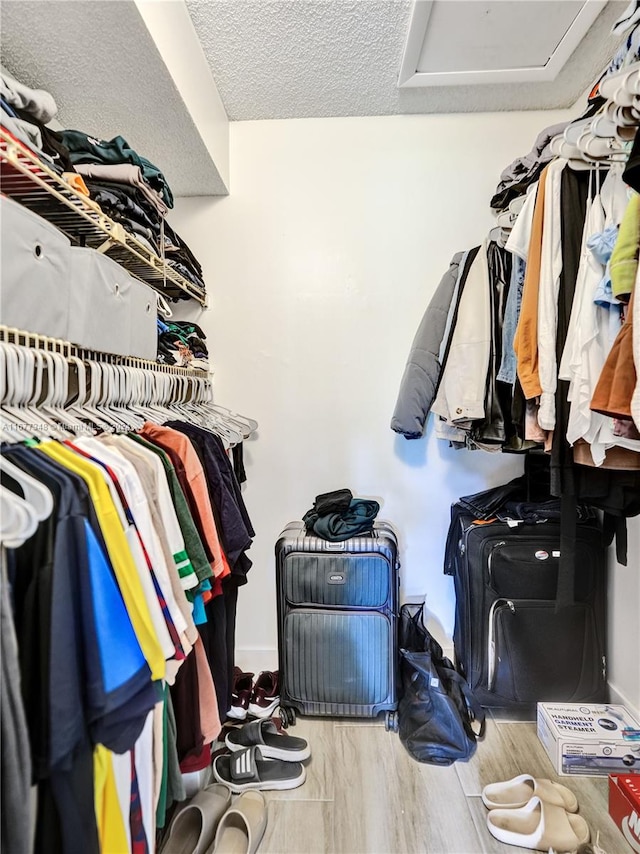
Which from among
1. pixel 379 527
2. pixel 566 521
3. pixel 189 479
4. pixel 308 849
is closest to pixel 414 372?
pixel 379 527

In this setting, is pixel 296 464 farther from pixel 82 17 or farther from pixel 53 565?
pixel 82 17

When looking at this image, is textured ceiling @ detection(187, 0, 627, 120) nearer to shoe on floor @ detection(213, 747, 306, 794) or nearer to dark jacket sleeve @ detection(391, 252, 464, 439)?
dark jacket sleeve @ detection(391, 252, 464, 439)

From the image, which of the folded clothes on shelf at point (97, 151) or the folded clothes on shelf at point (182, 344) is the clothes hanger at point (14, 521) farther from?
the folded clothes on shelf at point (97, 151)

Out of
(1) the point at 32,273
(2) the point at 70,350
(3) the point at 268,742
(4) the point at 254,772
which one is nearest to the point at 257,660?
(3) the point at 268,742

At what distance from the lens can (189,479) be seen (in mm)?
984

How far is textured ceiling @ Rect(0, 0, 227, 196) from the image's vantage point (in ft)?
3.30

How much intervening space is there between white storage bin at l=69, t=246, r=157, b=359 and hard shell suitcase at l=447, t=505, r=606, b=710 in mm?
1338

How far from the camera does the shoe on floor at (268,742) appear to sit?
1.34 meters

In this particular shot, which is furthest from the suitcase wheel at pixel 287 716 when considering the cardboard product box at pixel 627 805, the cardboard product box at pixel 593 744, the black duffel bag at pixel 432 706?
the cardboard product box at pixel 627 805

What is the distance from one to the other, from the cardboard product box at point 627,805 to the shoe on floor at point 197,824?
41.9 inches

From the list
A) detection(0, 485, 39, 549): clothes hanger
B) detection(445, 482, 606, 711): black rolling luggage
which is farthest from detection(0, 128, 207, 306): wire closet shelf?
detection(445, 482, 606, 711): black rolling luggage

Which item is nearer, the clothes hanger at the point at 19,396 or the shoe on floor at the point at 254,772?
the clothes hanger at the point at 19,396

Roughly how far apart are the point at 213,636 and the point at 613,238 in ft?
4.45

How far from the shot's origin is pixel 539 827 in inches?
43.0
